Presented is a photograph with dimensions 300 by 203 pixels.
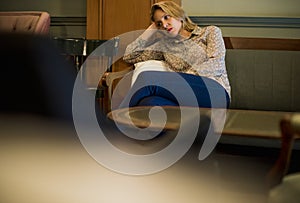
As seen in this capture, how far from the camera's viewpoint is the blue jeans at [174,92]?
1167 mm

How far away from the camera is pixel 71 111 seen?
2.23 ft

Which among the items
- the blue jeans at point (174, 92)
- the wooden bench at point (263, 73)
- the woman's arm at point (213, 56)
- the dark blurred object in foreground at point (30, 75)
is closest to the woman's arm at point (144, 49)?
the wooden bench at point (263, 73)

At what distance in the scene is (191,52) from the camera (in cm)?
166

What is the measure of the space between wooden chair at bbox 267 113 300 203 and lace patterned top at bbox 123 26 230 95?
1.01 meters

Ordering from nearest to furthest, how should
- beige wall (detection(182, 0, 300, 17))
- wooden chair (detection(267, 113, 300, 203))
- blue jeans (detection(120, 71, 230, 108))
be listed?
1. wooden chair (detection(267, 113, 300, 203))
2. blue jeans (detection(120, 71, 230, 108))
3. beige wall (detection(182, 0, 300, 17))

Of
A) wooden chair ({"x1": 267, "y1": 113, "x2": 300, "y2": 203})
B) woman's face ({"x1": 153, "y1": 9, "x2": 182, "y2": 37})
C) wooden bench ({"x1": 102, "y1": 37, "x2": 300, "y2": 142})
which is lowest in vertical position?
wooden bench ({"x1": 102, "y1": 37, "x2": 300, "y2": 142})

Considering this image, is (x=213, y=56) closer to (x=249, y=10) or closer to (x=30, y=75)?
(x=249, y=10)

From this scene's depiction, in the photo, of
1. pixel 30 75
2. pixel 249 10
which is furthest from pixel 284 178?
pixel 249 10

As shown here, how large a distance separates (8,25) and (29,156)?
22 cm

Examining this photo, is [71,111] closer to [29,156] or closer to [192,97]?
[29,156]

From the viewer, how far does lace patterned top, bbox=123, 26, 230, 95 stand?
158 centimetres

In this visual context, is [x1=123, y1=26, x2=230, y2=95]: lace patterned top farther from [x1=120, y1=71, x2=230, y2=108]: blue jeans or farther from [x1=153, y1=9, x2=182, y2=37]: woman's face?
[x1=120, y1=71, x2=230, y2=108]: blue jeans

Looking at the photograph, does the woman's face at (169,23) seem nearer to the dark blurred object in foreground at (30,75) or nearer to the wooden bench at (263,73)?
the wooden bench at (263,73)

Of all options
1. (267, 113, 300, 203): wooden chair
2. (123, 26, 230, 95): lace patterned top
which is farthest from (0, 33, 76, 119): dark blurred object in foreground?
(123, 26, 230, 95): lace patterned top
